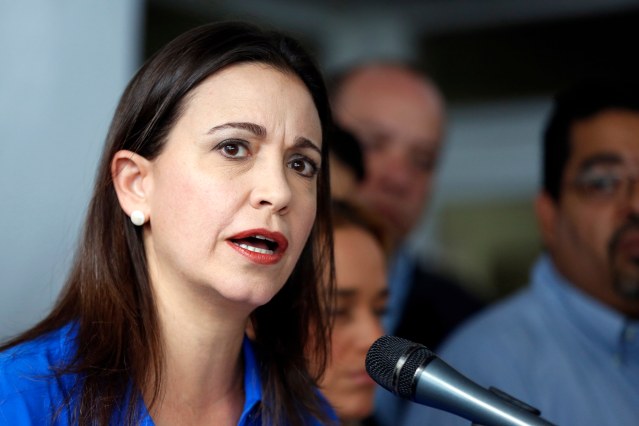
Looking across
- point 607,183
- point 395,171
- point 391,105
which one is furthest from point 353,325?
point 391,105

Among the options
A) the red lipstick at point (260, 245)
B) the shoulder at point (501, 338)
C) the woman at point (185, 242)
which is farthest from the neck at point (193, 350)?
the shoulder at point (501, 338)

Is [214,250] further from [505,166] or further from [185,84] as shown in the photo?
[505,166]

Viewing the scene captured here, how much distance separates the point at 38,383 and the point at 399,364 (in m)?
0.54

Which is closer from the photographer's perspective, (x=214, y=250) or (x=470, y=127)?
(x=214, y=250)

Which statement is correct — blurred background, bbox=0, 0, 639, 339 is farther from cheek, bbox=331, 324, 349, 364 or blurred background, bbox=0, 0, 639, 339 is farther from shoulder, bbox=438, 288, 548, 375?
cheek, bbox=331, 324, 349, 364

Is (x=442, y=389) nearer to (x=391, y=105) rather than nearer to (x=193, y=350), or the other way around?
(x=193, y=350)

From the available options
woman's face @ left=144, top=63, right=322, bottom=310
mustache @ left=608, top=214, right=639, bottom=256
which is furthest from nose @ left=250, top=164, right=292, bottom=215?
mustache @ left=608, top=214, right=639, bottom=256

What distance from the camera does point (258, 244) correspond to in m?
1.43

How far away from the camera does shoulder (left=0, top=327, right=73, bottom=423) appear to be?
52.1 inches

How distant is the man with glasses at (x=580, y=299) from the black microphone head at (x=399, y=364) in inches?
37.7

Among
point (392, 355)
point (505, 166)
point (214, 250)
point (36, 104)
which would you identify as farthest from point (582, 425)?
point (505, 166)

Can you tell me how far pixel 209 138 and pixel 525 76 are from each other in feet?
11.0

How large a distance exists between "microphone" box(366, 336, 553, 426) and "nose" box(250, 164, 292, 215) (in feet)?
0.91

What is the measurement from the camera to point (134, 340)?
58.0 inches
